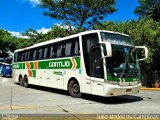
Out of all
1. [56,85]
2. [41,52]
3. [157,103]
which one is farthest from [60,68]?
[157,103]

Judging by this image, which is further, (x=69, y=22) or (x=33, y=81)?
(x=69, y=22)

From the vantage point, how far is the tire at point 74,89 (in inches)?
560

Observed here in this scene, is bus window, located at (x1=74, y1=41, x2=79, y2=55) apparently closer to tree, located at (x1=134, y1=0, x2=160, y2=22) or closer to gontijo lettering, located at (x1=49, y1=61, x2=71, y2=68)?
gontijo lettering, located at (x1=49, y1=61, x2=71, y2=68)

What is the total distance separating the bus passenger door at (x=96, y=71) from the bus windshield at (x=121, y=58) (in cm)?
42

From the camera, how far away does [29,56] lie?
20375 millimetres

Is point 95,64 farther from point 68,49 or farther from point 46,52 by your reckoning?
point 46,52

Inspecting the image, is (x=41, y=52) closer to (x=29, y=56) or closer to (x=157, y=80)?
(x=29, y=56)

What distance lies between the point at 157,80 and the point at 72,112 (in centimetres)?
1602

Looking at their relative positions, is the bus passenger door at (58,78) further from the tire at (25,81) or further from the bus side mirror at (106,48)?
the tire at (25,81)

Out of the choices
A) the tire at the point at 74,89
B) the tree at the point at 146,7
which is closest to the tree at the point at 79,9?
the tree at the point at 146,7

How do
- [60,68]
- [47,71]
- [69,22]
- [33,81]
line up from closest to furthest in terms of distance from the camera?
[60,68] → [47,71] → [33,81] → [69,22]

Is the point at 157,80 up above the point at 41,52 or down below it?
below

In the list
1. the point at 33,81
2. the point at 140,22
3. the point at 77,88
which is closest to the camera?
the point at 77,88

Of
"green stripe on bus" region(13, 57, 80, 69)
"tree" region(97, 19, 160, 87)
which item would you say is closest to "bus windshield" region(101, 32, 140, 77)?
"green stripe on bus" region(13, 57, 80, 69)
